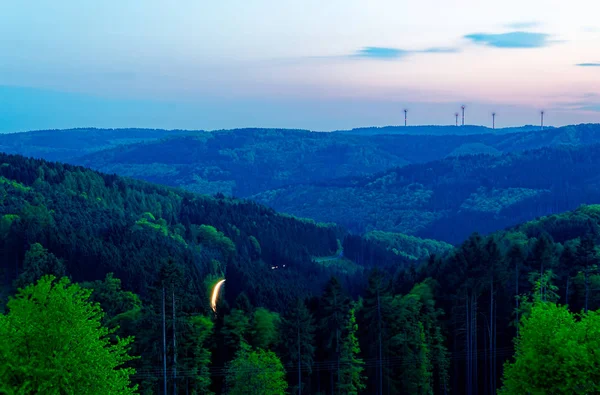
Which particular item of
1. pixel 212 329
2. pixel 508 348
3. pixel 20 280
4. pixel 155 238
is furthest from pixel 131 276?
pixel 508 348

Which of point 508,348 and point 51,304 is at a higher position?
point 51,304

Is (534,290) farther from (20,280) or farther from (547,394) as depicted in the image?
(20,280)

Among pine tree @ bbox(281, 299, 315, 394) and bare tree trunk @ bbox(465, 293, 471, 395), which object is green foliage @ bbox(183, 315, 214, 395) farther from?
bare tree trunk @ bbox(465, 293, 471, 395)

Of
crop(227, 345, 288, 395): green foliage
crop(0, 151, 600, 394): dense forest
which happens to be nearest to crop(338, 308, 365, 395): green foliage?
crop(0, 151, 600, 394): dense forest

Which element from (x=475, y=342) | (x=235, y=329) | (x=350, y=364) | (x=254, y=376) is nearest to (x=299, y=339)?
(x=350, y=364)

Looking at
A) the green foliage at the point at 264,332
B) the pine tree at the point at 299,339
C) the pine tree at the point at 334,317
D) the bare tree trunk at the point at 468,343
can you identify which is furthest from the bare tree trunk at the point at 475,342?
the green foliage at the point at 264,332

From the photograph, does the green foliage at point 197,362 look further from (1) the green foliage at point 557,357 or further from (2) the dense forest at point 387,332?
(1) the green foliage at point 557,357
